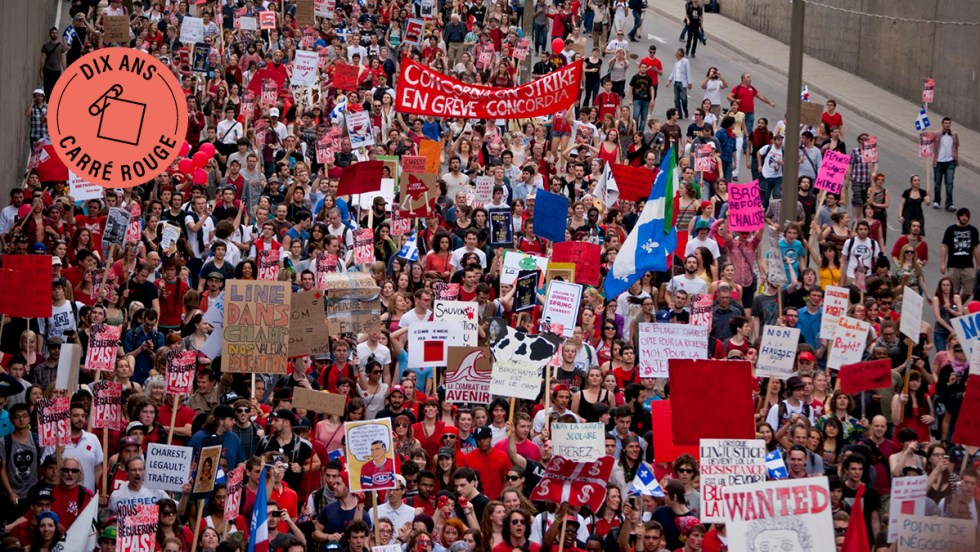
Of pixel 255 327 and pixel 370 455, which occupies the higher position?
pixel 255 327

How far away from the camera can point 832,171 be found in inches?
847

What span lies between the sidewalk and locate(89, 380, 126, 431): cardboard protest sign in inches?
791

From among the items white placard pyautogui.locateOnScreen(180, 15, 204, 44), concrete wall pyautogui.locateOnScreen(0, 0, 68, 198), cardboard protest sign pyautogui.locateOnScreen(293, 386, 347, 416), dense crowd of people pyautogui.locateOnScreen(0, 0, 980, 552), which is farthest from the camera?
white placard pyautogui.locateOnScreen(180, 15, 204, 44)

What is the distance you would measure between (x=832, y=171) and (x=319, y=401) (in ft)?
31.8

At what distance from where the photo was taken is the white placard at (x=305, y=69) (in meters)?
25.9

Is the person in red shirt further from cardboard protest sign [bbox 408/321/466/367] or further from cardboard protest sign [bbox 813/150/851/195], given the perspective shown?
cardboard protest sign [bbox 813/150/851/195]

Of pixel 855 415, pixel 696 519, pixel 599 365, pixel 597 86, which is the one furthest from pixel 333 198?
pixel 597 86

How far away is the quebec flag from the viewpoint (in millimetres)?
17281

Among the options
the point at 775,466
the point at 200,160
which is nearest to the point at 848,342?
the point at 775,466

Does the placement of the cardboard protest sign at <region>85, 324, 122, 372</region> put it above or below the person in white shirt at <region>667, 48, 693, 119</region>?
below

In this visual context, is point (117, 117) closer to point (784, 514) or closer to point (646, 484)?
point (646, 484)

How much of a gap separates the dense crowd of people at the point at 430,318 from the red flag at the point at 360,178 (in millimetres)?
408

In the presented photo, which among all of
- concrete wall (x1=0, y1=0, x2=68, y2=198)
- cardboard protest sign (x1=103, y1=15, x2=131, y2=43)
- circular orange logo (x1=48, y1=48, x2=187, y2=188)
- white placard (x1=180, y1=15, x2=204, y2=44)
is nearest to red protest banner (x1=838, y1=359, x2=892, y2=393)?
circular orange logo (x1=48, y1=48, x2=187, y2=188)

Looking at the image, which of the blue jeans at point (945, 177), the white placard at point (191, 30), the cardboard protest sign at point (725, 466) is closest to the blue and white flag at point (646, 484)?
the cardboard protest sign at point (725, 466)
